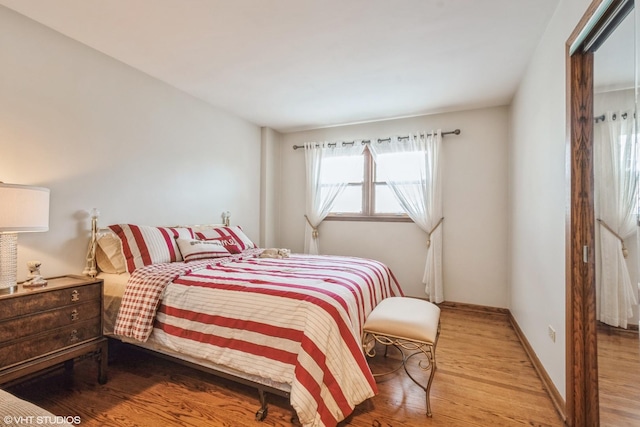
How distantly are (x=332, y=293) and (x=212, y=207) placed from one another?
2.46m

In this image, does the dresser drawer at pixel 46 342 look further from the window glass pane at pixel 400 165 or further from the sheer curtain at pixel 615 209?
the window glass pane at pixel 400 165

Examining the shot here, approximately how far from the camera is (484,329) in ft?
10.3

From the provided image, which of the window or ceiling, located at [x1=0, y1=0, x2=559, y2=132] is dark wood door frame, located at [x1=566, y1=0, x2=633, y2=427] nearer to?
ceiling, located at [x1=0, y1=0, x2=559, y2=132]

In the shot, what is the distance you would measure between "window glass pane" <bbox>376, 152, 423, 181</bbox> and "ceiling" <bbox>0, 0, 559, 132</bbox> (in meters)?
0.76

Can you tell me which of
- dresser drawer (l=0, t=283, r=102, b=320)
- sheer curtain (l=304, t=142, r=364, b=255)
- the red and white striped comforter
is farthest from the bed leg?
sheer curtain (l=304, t=142, r=364, b=255)

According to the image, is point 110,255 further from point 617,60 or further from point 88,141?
point 617,60

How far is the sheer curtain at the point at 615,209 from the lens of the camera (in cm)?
126

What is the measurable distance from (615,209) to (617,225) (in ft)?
0.26

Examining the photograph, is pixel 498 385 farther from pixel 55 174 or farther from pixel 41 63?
pixel 41 63

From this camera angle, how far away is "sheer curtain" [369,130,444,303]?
12.6 feet

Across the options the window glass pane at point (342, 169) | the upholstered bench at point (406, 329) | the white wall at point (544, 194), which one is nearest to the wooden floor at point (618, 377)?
the white wall at point (544, 194)

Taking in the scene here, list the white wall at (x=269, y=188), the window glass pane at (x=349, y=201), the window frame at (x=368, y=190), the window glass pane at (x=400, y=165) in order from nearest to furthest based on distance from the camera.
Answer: the window glass pane at (x=400, y=165) < the window frame at (x=368, y=190) < the window glass pane at (x=349, y=201) < the white wall at (x=269, y=188)

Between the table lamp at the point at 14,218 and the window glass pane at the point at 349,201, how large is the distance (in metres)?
3.39

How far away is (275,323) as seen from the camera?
1.71 meters
